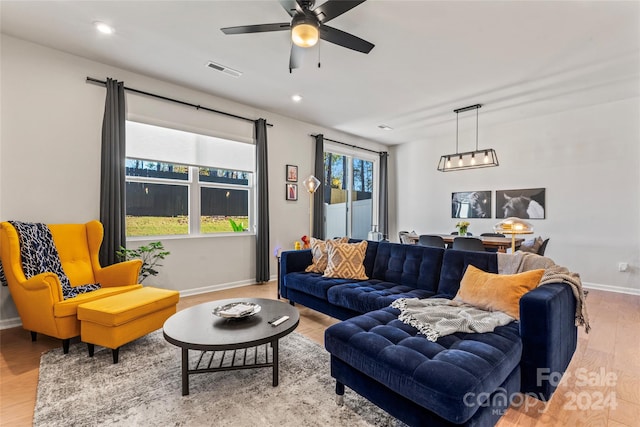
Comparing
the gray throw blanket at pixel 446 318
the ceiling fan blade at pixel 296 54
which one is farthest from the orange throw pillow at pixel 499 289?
the ceiling fan blade at pixel 296 54

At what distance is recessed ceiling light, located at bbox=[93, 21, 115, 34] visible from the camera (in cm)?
280

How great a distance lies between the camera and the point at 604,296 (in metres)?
4.31

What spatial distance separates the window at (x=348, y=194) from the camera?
21.3 feet

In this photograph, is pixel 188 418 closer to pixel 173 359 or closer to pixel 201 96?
pixel 173 359

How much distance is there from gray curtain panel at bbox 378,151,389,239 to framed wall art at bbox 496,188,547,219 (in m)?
2.42

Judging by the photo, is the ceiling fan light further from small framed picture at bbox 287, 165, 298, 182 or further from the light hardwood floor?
small framed picture at bbox 287, 165, 298, 182

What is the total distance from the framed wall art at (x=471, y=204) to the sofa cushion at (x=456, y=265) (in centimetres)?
401

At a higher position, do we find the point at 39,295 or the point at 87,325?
the point at 39,295

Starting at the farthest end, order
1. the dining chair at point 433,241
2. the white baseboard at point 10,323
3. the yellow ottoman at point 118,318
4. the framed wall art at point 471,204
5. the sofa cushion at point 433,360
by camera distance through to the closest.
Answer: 1. the framed wall art at point 471,204
2. the dining chair at point 433,241
3. the white baseboard at point 10,323
4. the yellow ottoman at point 118,318
5. the sofa cushion at point 433,360

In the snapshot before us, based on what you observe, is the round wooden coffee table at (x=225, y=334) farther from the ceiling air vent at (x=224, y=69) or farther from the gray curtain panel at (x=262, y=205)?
the ceiling air vent at (x=224, y=69)

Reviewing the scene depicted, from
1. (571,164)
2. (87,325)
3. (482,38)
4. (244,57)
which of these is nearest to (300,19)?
(244,57)

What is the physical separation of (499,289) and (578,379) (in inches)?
36.5

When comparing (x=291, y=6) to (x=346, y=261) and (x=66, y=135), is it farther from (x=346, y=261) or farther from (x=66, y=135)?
(x=66, y=135)

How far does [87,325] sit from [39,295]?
1.67ft
